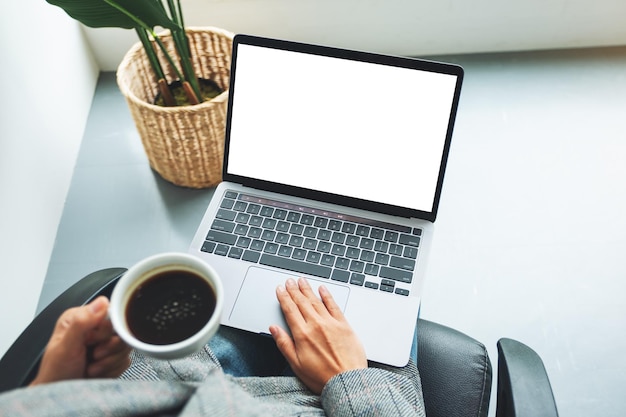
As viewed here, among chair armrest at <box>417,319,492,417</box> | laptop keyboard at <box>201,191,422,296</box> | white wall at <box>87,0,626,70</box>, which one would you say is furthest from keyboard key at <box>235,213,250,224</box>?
white wall at <box>87,0,626,70</box>

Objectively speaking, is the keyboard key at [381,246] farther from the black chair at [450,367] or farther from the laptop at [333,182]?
the black chair at [450,367]

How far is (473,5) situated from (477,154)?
42cm

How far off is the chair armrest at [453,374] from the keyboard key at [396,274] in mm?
78

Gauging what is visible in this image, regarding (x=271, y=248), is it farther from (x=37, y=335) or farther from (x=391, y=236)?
(x=37, y=335)

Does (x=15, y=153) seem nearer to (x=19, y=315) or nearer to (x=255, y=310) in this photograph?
(x=19, y=315)

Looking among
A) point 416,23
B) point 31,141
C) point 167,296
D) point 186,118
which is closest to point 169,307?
point 167,296

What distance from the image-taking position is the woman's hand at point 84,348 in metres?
0.52

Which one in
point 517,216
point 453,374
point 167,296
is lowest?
point 517,216

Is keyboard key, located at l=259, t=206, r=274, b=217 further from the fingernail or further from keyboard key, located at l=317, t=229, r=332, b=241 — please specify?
the fingernail

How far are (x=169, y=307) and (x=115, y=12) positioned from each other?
65 cm

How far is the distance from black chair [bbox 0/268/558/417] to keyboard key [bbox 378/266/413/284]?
7 cm

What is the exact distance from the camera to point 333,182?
86 cm

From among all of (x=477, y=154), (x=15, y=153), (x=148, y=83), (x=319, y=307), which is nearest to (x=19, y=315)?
(x=15, y=153)

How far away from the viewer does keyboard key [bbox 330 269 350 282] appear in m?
0.80
